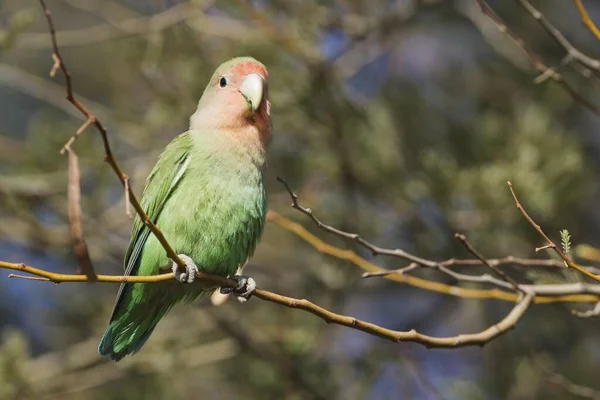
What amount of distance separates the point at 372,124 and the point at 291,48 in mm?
804

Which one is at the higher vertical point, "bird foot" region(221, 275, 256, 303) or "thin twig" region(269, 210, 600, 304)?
"thin twig" region(269, 210, 600, 304)

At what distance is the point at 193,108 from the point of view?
559 centimetres

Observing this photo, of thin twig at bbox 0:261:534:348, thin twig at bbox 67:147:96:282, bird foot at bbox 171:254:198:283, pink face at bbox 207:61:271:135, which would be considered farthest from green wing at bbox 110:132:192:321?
thin twig at bbox 67:147:96:282

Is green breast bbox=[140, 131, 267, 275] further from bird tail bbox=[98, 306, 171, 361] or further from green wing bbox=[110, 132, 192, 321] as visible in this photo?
bird tail bbox=[98, 306, 171, 361]

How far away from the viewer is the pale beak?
147 inches

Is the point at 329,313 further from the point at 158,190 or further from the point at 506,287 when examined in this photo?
the point at 158,190

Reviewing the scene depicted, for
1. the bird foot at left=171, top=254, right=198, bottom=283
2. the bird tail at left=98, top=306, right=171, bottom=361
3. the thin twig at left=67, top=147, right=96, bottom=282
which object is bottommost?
the bird tail at left=98, top=306, right=171, bottom=361

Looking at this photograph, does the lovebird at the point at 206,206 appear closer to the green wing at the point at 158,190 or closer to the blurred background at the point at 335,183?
the green wing at the point at 158,190

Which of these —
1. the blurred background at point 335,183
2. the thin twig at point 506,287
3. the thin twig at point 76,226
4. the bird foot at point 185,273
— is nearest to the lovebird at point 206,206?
the bird foot at point 185,273

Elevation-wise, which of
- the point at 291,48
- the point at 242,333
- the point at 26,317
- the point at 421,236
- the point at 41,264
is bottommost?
the point at 26,317

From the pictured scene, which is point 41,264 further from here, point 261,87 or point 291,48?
point 261,87

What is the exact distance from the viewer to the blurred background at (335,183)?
4.96 meters

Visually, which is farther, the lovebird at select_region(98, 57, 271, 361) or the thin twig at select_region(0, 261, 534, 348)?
the lovebird at select_region(98, 57, 271, 361)

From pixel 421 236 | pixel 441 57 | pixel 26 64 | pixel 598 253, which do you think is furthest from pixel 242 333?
pixel 26 64
